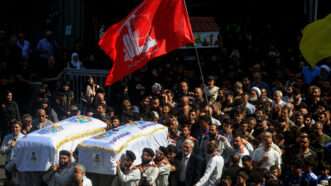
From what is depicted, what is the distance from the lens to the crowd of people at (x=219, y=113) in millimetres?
16047

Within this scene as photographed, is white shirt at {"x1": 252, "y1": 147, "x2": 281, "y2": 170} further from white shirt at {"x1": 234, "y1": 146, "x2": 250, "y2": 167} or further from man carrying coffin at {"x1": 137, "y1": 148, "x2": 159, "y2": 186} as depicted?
man carrying coffin at {"x1": 137, "y1": 148, "x2": 159, "y2": 186}

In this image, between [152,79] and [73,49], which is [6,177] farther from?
[73,49]

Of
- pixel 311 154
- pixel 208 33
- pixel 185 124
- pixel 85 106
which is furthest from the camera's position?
pixel 208 33

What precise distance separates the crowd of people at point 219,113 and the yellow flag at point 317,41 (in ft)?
6.22

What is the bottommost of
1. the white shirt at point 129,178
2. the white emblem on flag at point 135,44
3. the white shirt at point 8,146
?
the white shirt at point 129,178

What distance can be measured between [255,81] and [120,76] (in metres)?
4.15

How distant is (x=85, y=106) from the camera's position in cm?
2081

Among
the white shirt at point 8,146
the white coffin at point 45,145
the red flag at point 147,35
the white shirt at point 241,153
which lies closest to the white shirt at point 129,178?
the white coffin at point 45,145

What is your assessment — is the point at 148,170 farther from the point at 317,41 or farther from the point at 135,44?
the point at 317,41

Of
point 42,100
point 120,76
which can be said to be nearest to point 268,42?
point 42,100

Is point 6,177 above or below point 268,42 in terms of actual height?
below

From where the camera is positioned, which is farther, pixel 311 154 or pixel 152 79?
pixel 152 79

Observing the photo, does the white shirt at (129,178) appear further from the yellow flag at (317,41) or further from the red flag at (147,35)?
the yellow flag at (317,41)

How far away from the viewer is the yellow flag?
14.3 m
